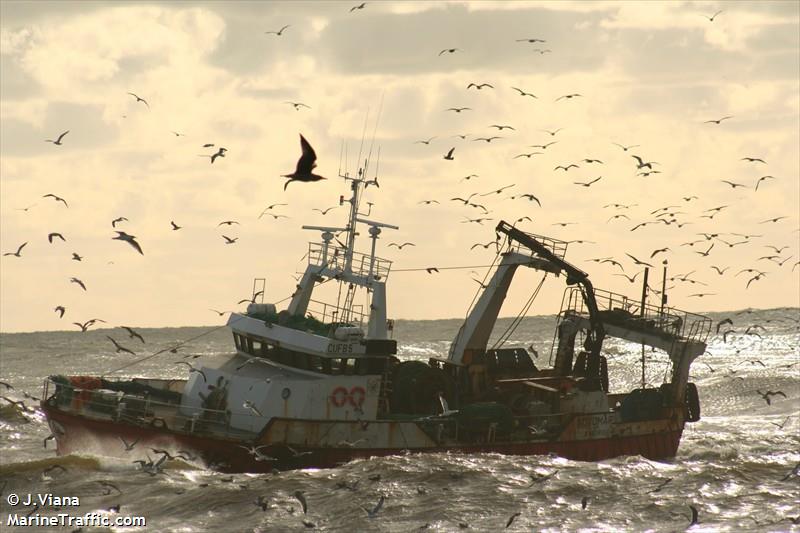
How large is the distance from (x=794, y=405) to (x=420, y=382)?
2786cm

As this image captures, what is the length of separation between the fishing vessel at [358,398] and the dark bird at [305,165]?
908 cm

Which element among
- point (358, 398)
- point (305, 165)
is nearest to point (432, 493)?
point (358, 398)

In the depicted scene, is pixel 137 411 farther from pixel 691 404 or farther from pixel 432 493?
pixel 691 404

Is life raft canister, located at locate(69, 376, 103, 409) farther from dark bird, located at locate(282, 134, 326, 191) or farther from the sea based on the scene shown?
dark bird, located at locate(282, 134, 326, 191)

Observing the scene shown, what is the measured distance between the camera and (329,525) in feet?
90.2

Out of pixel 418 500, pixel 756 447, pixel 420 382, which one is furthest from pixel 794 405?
pixel 418 500

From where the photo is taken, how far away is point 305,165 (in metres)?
21.8

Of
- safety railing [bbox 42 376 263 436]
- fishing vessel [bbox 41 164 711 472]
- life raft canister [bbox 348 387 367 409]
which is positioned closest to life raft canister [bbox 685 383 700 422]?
fishing vessel [bbox 41 164 711 472]

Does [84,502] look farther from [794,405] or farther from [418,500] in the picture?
[794,405]

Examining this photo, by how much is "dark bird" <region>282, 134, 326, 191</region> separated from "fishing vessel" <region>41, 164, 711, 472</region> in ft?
29.8

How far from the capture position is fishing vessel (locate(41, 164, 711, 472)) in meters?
31.5

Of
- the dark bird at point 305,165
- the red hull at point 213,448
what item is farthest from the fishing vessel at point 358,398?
the dark bird at point 305,165

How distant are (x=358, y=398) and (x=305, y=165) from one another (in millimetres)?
11664

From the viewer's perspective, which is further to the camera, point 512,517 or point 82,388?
point 82,388
